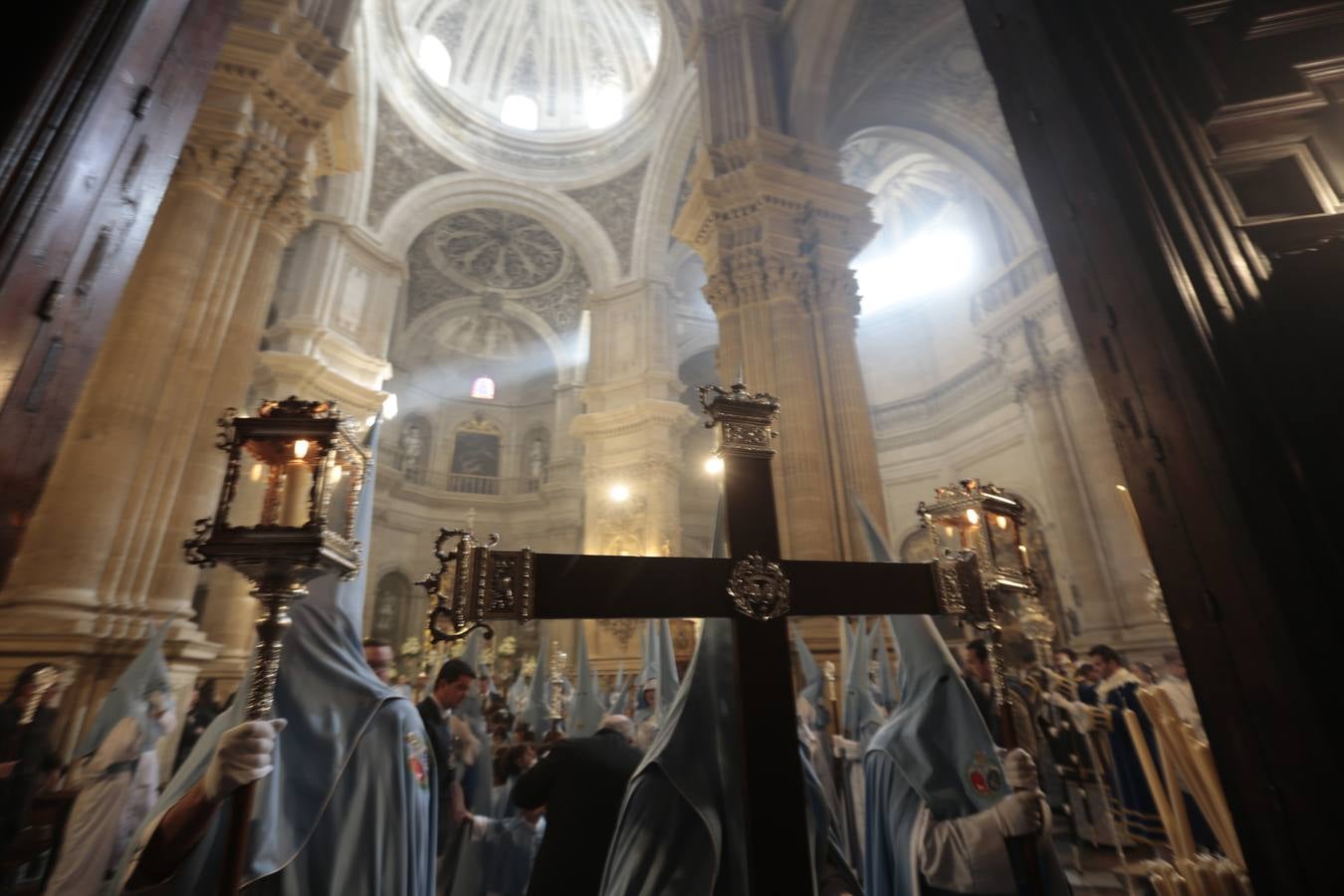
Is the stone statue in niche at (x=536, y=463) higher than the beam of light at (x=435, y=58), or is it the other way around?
the beam of light at (x=435, y=58)

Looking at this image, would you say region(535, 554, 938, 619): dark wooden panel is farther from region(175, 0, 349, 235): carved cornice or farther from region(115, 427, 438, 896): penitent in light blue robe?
region(175, 0, 349, 235): carved cornice

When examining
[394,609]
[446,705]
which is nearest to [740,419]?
[446,705]

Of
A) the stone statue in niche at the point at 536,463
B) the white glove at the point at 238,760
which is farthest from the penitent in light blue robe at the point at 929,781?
the stone statue in niche at the point at 536,463

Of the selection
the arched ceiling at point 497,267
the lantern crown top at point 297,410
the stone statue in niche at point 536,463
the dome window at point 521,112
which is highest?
the dome window at point 521,112

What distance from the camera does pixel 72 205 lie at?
3.97 feet

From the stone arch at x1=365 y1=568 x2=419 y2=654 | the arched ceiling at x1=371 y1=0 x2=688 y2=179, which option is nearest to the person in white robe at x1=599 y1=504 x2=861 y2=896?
the arched ceiling at x1=371 y1=0 x2=688 y2=179

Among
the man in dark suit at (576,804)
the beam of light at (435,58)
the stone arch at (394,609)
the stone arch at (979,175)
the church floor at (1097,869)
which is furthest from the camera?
the beam of light at (435,58)

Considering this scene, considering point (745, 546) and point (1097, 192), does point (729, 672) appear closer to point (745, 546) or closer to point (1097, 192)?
point (745, 546)

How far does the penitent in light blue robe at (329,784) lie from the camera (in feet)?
5.23

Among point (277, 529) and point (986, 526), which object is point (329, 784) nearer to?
point (277, 529)

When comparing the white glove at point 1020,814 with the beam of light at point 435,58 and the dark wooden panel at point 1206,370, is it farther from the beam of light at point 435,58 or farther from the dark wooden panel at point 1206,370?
the beam of light at point 435,58

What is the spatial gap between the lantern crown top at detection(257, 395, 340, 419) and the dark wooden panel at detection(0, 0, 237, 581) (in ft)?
1.13

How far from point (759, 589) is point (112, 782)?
340 centimetres

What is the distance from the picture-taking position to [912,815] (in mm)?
1972
